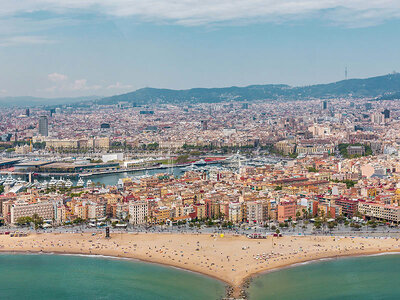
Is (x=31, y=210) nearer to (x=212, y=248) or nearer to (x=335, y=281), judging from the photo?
(x=212, y=248)

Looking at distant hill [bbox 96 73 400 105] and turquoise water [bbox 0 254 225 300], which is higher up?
distant hill [bbox 96 73 400 105]

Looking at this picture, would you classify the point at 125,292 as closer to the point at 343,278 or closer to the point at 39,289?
the point at 39,289

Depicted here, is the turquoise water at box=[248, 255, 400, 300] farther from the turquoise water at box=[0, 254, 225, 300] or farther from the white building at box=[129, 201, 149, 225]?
the white building at box=[129, 201, 149, 225]

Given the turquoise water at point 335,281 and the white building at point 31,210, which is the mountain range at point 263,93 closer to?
the white building at point 31,210

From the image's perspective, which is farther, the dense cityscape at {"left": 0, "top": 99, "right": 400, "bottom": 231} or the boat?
the boat

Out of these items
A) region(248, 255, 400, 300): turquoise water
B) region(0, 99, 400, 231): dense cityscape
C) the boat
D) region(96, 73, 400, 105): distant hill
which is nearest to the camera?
region(248, 255, 400, 300): turquoise water

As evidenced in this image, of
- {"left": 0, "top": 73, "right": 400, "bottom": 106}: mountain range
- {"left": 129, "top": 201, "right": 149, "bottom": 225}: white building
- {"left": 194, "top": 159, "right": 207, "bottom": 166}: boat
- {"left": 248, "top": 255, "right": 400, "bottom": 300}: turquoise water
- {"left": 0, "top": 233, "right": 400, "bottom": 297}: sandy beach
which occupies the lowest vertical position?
{"left": 248, "top": 255, "right": 400, "bottom": 300}: turquoise water

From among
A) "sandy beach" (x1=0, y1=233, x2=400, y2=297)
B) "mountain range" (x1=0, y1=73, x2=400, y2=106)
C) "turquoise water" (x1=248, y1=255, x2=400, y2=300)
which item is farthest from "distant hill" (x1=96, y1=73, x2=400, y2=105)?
"turquoise water" (x1=248, y1=255, x2=400, y2=300)

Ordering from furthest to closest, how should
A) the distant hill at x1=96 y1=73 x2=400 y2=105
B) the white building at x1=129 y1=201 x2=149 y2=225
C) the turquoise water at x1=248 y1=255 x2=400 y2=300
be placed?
the distant hill at x1=96 y1=73 x2=400 y2=105 → the white building at x1=129 y1=201 x2=149 y2=225 → the turquoise water at x1=248 y1=255 x2=400 y2=300
